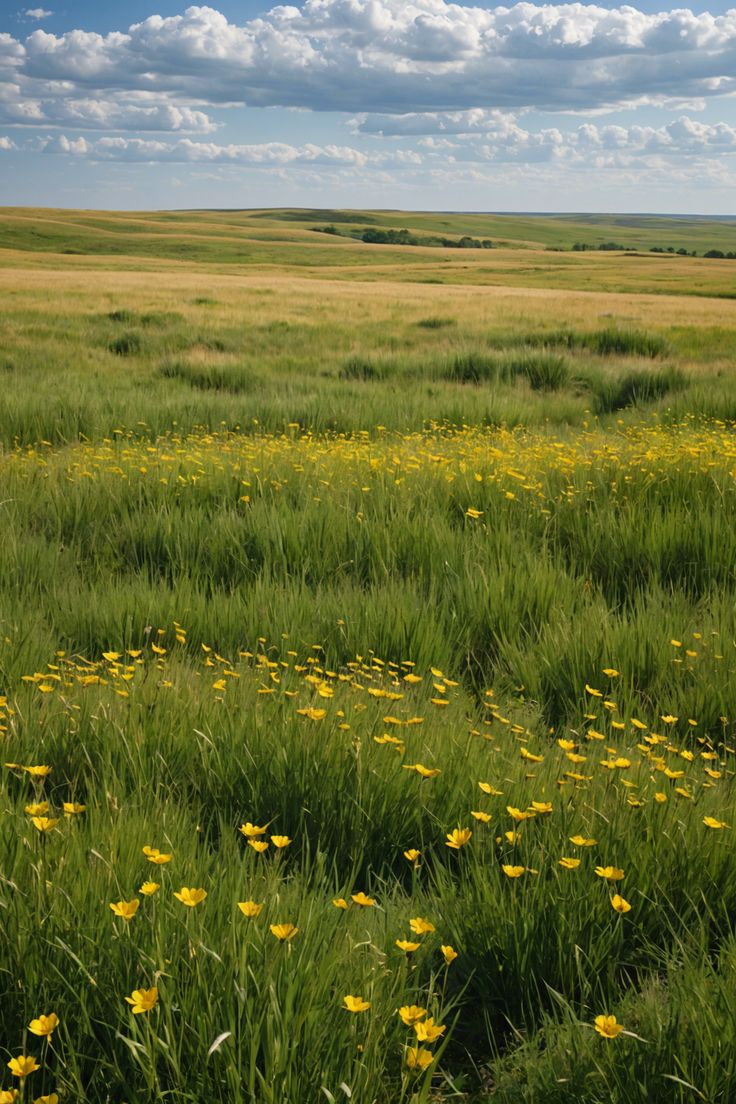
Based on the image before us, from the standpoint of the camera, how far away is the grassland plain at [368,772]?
166cm

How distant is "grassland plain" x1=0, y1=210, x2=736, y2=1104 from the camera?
166 centimetres

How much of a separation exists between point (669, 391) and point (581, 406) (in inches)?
64.9

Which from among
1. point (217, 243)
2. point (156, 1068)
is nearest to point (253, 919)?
point (156, 1068)

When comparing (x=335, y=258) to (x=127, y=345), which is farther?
(x=335, y=258)

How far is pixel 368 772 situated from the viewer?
8.77 ft

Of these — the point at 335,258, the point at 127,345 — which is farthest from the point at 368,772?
the point at 335,258

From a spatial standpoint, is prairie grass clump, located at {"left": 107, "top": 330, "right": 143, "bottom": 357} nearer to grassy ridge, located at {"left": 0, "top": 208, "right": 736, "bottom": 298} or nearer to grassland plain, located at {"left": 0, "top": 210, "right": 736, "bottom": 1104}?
grassland plain, located at {"left": 0, "top": 210, "right": 736, "bottom": 1104}

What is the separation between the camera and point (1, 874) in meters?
1.83

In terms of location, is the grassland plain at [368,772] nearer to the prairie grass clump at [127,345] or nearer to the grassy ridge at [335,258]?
the prairie grass clump at [127,345]

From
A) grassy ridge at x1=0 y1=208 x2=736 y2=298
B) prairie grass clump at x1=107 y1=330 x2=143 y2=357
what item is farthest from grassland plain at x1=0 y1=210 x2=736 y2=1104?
grassy ridge at x1=0 y1=208 x2=736 y2=298

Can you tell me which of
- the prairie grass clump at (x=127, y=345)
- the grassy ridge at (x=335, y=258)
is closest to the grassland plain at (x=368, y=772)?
the prairie grass clump at (x=127, y=345)

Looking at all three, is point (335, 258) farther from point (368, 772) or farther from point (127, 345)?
point (368, 772)

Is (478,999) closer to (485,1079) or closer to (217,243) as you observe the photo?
(485,1079)

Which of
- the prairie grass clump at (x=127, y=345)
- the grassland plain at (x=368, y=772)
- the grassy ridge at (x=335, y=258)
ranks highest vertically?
the grassy ridge at (x=335, y=258)
